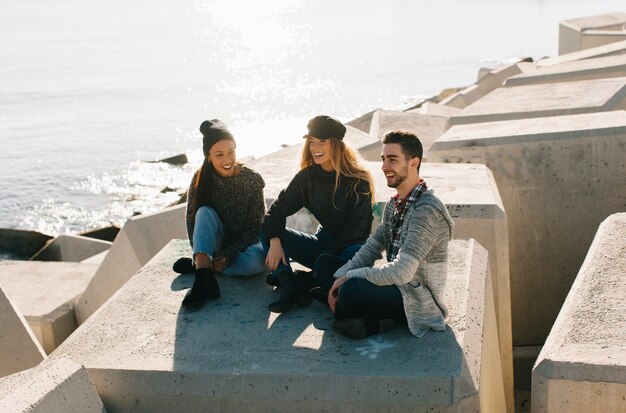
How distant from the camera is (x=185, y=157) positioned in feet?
62.6

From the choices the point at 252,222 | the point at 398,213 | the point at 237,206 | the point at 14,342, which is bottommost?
the point at 14,342

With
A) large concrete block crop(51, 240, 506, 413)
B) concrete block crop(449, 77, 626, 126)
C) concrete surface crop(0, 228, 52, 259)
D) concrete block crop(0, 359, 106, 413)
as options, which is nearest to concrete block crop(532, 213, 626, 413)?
large concrete block crop(51, 240, 506, 413)

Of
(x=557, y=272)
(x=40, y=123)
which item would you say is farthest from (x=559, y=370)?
(x=40, y=123)

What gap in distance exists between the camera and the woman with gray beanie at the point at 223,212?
4.75 metres

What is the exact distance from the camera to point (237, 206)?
4.89m

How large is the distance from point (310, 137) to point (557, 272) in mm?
2796

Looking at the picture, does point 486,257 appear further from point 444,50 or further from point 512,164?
point 444,50

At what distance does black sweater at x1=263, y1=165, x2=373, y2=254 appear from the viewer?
4.56m

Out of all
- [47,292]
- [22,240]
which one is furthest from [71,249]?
[47,292]

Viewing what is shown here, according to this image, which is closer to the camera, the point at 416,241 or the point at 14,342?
the point at 416,241

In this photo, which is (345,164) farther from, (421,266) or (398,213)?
(421,266)

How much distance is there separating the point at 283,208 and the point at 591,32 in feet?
42.0

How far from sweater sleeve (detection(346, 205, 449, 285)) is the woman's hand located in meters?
0.91

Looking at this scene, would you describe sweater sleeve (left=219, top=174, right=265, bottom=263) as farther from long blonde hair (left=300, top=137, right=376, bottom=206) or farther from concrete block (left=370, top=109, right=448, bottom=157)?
concrete block (left=370, top=109, right=448, bottom=157)
